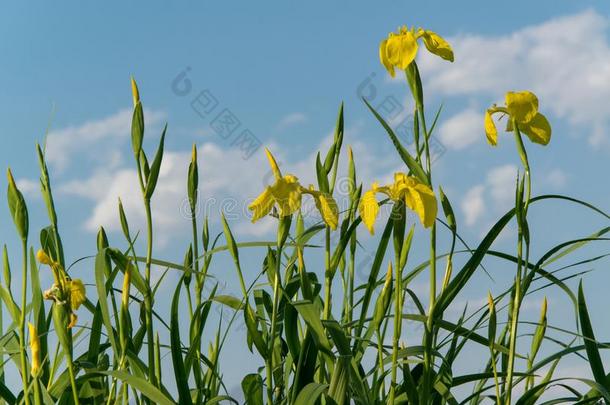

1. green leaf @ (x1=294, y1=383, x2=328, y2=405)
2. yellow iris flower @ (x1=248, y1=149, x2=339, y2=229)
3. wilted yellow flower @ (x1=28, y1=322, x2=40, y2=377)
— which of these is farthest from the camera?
wilted yellow flower @ (x1=28, y1=322, x2=40, y2=377)

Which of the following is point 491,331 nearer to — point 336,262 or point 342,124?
point 336,262

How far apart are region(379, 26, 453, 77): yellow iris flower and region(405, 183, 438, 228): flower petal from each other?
323mm

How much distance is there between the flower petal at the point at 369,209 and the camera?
1311mm

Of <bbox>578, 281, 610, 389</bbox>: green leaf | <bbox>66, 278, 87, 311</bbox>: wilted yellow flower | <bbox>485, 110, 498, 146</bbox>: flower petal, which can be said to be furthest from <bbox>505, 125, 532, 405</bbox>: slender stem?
<bbox>66, 278, 87, 311</bbox>: wilted yellow flower

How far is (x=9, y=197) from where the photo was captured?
5.30 feet

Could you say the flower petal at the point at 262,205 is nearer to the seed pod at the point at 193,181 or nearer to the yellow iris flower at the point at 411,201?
the yellow iris flower at the point at 411,201

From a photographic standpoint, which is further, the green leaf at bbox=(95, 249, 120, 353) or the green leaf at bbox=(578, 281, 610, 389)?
the green leaf at bbox=(578, 281, 610, 389)

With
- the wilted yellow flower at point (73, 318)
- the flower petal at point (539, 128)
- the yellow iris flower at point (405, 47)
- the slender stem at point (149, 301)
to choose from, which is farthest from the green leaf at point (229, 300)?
the flower petal at point (539, 128)

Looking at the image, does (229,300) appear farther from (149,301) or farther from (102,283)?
(102,283)

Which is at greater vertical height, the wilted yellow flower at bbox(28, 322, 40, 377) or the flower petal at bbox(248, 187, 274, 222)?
the flower petal at bbox(248, 187, 274, 222)

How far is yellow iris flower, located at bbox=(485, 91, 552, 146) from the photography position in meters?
1.54

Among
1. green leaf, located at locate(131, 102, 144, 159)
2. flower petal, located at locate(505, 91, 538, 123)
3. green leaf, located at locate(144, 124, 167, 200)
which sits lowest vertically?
green leaf, located at locate(144, 124, 167, 200)

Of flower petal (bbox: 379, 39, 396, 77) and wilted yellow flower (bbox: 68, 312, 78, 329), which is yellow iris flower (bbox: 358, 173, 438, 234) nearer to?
flower petal (bbox: 379, 39, 396, 77)

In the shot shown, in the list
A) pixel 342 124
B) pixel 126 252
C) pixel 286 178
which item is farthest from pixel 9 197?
pixel 342 124
